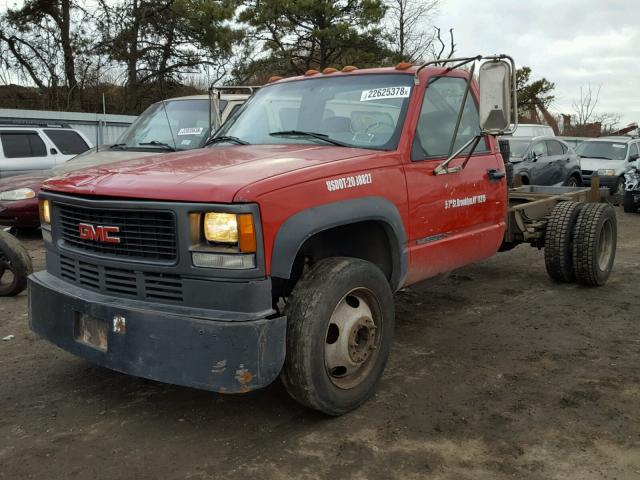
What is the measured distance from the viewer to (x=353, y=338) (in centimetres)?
360

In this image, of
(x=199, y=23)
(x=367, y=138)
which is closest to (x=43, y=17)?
(x=199, y=23)

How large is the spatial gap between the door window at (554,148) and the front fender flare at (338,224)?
485 inches

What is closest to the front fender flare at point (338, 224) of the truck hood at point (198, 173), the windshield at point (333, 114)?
the truck hood at point (198, 173)

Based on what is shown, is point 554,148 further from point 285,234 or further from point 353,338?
point 285,234

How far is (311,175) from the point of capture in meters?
3.41

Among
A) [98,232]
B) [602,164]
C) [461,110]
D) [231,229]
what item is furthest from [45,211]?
[602,164]

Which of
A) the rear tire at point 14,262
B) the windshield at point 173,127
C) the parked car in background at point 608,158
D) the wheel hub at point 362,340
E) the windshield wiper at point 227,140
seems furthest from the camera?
the parked car in background at point 608,158

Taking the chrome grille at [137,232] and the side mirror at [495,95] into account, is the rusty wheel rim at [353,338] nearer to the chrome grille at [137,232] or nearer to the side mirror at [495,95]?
the chrome grille at [137,232]

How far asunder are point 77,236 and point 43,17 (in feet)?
75.9

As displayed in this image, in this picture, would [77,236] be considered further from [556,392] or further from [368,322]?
[556,392]

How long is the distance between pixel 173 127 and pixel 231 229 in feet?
20.8

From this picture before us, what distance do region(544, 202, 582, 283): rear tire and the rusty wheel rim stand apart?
11.0ft

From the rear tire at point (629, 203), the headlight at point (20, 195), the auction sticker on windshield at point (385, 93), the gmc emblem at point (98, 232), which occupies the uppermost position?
the auction sticker on windshield at point (385, 93)

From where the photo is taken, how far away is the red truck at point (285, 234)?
3088 mm
